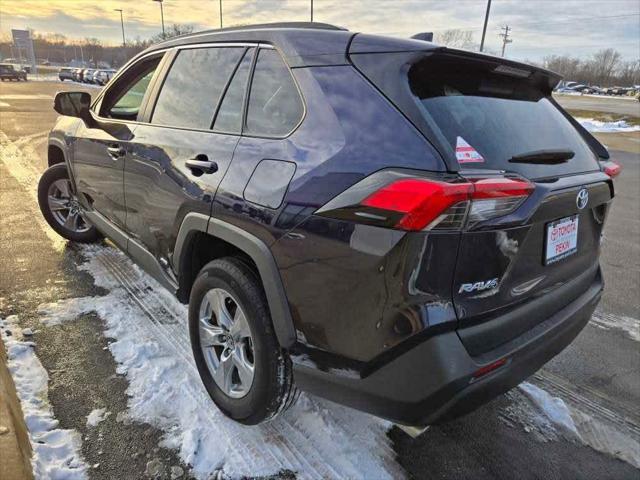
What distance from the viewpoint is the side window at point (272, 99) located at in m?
2.06

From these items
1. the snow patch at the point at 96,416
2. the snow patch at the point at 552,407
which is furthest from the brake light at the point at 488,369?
the snow patch at the point at 96,416

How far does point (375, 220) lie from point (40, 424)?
1.98m

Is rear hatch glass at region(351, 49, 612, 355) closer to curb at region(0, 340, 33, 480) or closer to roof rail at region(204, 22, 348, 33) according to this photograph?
roof rail at region(204, 22, 348, 33)

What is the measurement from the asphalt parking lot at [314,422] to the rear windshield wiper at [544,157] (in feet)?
Result: 4.73

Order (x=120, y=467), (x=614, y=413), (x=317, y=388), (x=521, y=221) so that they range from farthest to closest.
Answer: (x=614, y=413) → (x=120, y=467) → (x=317, y=388) → (x=521, y=221)

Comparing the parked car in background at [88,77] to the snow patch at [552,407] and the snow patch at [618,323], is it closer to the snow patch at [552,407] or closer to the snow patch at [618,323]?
the snow patch at [618,323]

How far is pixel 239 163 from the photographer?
2.18m

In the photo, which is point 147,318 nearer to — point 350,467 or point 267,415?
point 267,415

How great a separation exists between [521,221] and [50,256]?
4335mm

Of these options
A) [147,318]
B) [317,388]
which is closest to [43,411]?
[147,318]

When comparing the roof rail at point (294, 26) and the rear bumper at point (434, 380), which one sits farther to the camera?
the roof rail at point (294, 26)

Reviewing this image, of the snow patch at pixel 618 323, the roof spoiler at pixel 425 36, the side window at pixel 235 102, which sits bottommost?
the snow patch at pixel 618 323

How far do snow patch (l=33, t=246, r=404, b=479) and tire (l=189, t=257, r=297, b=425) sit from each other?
143mm

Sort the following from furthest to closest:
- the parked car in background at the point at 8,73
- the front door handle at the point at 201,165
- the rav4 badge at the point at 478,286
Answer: the parked car in background at the point at 8,73, the front door handle at the point at 201,165, the rav4 badge at the point at 478,286
